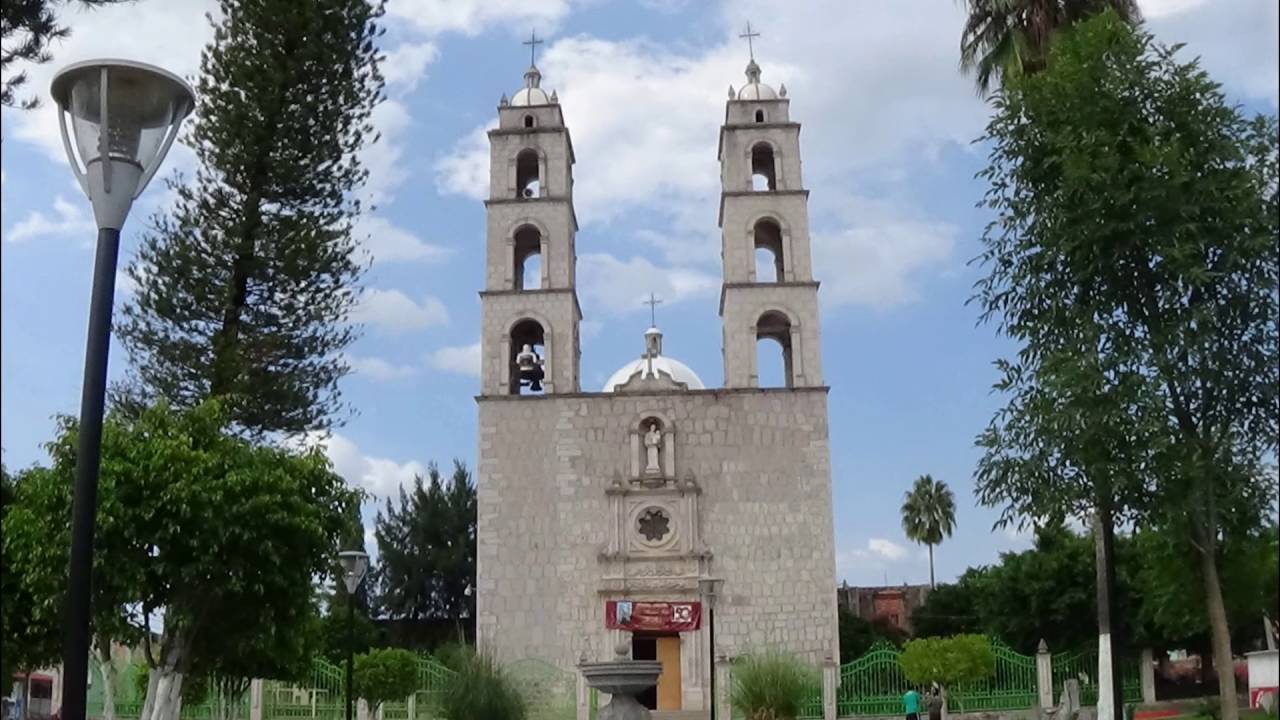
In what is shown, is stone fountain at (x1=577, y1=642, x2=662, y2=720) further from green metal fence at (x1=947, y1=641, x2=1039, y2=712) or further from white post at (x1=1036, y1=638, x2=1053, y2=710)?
white post at (x1=1036, y1=638, x2=1053, y2=710)

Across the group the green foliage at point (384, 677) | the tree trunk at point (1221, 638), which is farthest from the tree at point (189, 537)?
the tree trunk at point (1221, 638)

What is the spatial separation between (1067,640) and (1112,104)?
22.8 metres

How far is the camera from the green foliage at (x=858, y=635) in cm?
3033

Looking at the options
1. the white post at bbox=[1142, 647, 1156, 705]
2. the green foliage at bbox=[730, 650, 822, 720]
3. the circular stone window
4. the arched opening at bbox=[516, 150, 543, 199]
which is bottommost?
the white post at bbox=[1142, 647, 1156, 705]

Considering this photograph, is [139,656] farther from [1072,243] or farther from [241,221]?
[1072,243]

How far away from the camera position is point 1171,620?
11.1 meters

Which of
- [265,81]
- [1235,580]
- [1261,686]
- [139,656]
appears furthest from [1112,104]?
[139,656]

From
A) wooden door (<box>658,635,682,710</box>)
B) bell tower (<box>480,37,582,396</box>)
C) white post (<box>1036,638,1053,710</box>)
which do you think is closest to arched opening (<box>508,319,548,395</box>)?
bell tower (<box>480,37,582,396</box>)

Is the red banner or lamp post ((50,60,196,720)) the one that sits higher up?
lamp post ((50,60,196,720))

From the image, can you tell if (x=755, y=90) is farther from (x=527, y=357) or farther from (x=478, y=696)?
(x=478, y=696)

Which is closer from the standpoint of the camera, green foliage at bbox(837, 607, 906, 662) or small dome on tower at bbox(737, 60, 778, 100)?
small dome on tower at bbox(737, 60, 778, 100)

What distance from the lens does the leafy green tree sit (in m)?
18.9

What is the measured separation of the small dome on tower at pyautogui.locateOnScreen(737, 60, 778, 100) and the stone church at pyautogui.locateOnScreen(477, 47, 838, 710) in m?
0.23

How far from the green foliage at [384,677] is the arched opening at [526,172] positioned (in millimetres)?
10319
